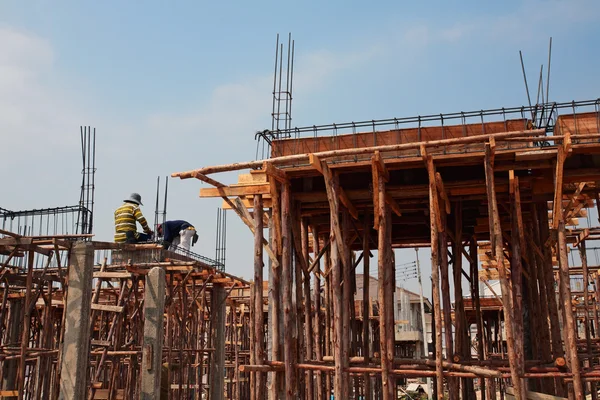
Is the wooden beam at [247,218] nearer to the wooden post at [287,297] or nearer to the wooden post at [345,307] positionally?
the wooden post at [287,297]

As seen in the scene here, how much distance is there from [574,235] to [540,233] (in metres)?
6.36

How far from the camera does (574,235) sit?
20.6 m

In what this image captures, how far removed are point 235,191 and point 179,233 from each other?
4729 millimetres

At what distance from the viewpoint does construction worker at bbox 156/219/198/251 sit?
725 inches

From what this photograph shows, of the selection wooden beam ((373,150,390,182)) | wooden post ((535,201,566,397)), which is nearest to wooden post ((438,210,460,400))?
wooden beam ((373,150,390,182))

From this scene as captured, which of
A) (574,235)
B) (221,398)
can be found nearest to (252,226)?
(221,398)

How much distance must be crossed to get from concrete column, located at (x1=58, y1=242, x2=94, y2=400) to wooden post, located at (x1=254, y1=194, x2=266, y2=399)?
3.40 meters

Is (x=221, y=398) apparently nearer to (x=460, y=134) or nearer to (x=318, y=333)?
(x=318, y=333)

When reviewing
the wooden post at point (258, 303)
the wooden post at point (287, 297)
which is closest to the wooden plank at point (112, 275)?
the wooden post at point (258, 303)

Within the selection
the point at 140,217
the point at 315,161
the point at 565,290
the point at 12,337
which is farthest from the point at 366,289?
the point at 12,337

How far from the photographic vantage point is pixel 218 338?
2108 cm

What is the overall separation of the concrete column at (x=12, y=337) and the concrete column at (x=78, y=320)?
7.96 metres

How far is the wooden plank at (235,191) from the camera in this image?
1438 cm

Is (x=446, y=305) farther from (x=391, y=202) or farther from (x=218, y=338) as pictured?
(x=218, y=338)
